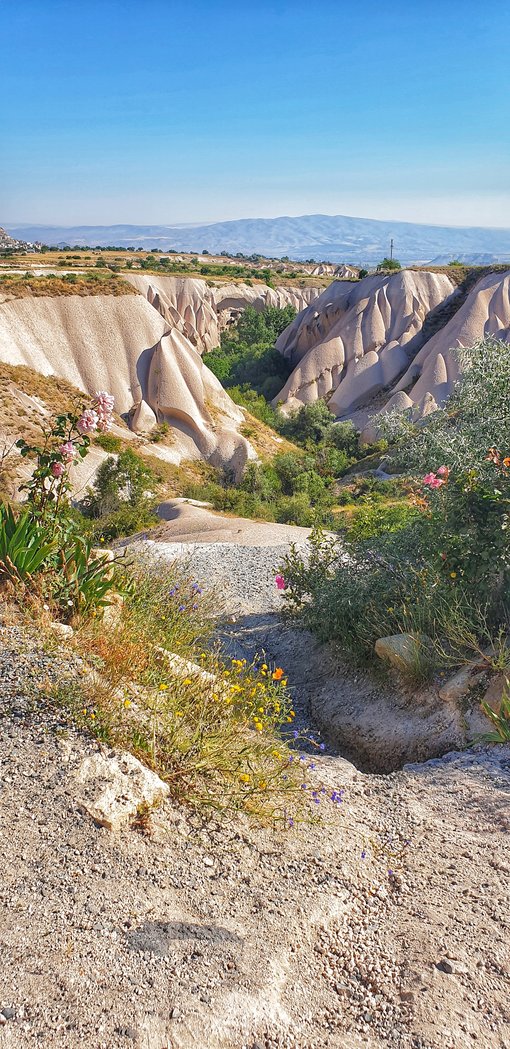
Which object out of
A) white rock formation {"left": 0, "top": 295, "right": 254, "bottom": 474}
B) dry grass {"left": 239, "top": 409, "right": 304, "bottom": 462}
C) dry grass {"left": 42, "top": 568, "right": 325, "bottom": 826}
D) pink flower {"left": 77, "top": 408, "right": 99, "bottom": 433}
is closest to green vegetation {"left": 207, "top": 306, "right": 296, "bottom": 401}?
dry grass {"left": 239, "top": 409, "right": 304, "bottom": 462}

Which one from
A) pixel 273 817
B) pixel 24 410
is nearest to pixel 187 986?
pixel 273 817

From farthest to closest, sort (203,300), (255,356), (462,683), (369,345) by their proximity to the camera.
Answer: (203,300) < (255,356) < (369,345) < (462,683)

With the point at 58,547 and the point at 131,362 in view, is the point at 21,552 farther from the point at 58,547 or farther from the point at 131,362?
the point at 131,362

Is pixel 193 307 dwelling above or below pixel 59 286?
below

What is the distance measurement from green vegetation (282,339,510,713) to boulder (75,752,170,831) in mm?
2481

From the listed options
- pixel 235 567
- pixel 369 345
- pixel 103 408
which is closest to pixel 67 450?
pixel 103 408

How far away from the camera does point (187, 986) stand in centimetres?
264

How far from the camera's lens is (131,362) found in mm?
29688

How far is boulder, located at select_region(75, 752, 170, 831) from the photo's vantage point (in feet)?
11.2

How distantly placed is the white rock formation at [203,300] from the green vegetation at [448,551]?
116 ft

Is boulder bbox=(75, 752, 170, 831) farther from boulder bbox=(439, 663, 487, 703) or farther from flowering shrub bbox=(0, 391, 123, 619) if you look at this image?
boulder bbox=(439, 663, 487, 703)

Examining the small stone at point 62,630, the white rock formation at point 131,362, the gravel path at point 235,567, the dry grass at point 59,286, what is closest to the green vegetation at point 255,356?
the white rock formation at point 131,362

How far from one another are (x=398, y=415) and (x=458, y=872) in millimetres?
4313

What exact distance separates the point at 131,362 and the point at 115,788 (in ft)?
91.0
